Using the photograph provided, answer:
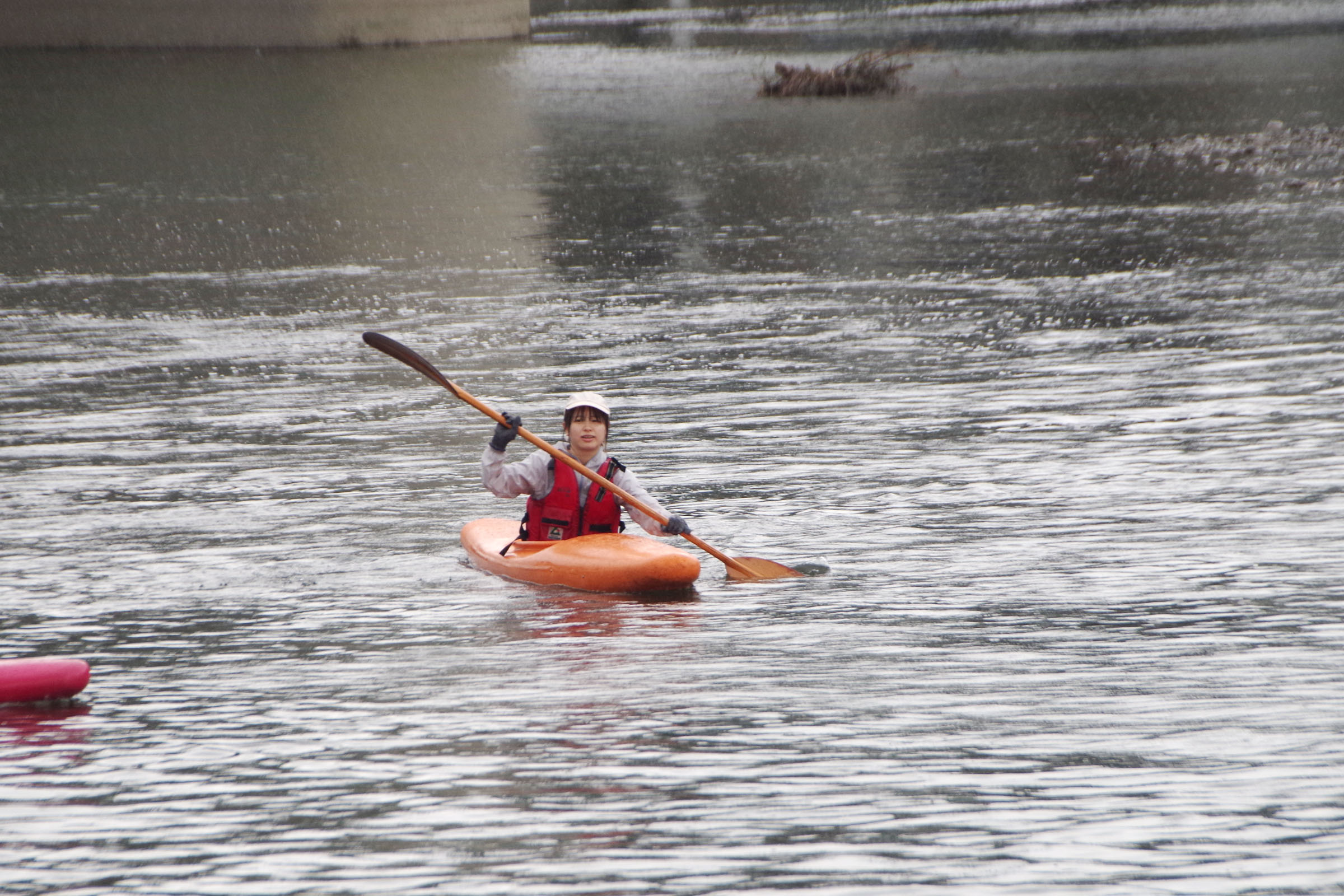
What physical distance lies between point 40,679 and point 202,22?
1609 inches

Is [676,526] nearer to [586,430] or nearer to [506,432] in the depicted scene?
[586,430]

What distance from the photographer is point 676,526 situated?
27.4 feet

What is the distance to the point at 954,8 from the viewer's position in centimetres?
6303

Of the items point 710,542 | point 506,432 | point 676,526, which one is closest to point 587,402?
point 506,432

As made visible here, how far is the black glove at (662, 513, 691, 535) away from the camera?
834 centimetres

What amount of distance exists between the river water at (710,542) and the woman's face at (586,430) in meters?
0.77

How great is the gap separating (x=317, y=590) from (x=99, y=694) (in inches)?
64.6

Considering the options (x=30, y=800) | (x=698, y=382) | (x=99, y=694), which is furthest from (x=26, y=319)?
(x=30, y=800)

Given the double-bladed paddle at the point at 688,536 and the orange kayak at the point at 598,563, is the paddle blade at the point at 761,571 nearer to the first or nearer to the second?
the double-bladed paddle at the point at 688,536

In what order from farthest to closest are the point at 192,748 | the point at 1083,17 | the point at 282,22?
the point at 1083,17 → the point at 282,22 → the point at 192,748

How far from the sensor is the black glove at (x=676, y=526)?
328 inches

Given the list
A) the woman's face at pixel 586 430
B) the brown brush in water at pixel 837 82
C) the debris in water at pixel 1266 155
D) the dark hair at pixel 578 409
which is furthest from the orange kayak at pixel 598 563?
the brown brush in water at pixel 837 82

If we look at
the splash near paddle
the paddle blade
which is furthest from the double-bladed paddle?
the splash near paddle

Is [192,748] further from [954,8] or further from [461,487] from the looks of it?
[954,8]
